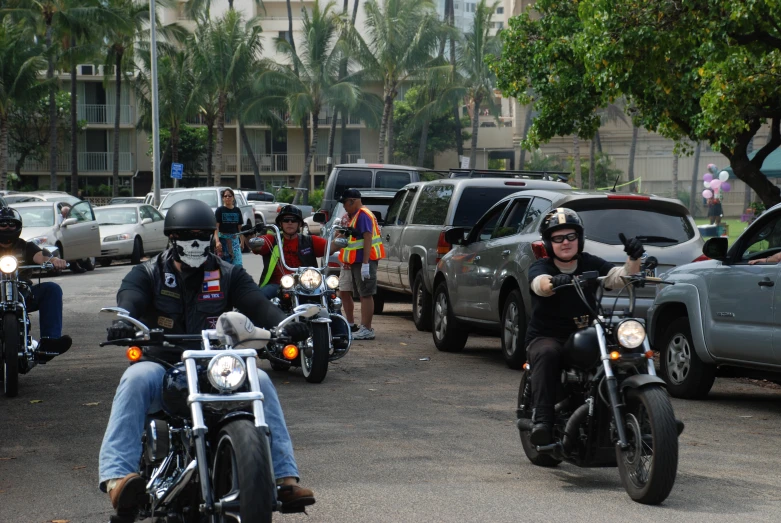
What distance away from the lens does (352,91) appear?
5775cm

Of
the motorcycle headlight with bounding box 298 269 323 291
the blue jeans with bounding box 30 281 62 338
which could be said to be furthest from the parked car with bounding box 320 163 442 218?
the blue jeans with bounding box 30 281 62 338

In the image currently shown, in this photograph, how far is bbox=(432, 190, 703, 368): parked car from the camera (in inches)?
457

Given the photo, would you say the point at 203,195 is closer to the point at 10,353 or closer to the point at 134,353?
the point at 10,353

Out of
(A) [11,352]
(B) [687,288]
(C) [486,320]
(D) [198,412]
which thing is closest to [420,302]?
(C) [486,320]

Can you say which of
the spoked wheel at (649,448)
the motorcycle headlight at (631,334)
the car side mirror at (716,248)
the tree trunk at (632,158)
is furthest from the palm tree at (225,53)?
the spoked wheel at (649,448)

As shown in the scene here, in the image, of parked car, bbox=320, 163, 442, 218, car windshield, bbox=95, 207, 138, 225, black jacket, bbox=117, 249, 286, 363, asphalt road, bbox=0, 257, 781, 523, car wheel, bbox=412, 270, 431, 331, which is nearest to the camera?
black jacket, bbox=117, 249, 286, 363

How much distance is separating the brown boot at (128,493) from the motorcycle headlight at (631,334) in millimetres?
2754

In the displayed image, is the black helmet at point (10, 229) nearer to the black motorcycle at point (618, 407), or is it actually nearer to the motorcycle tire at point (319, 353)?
the motorcycle tire at point (319, 353)

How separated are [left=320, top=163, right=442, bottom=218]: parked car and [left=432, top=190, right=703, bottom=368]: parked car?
10.1 meters

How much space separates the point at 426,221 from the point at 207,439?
11046 mm

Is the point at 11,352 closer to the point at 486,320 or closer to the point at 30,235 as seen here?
the point at 486,320

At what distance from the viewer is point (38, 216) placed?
2709cm

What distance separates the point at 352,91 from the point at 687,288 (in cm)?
4806

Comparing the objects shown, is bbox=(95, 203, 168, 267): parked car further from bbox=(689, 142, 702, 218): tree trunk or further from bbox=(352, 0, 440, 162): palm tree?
bbox=(689, 142, 702, 218): tree trunk
